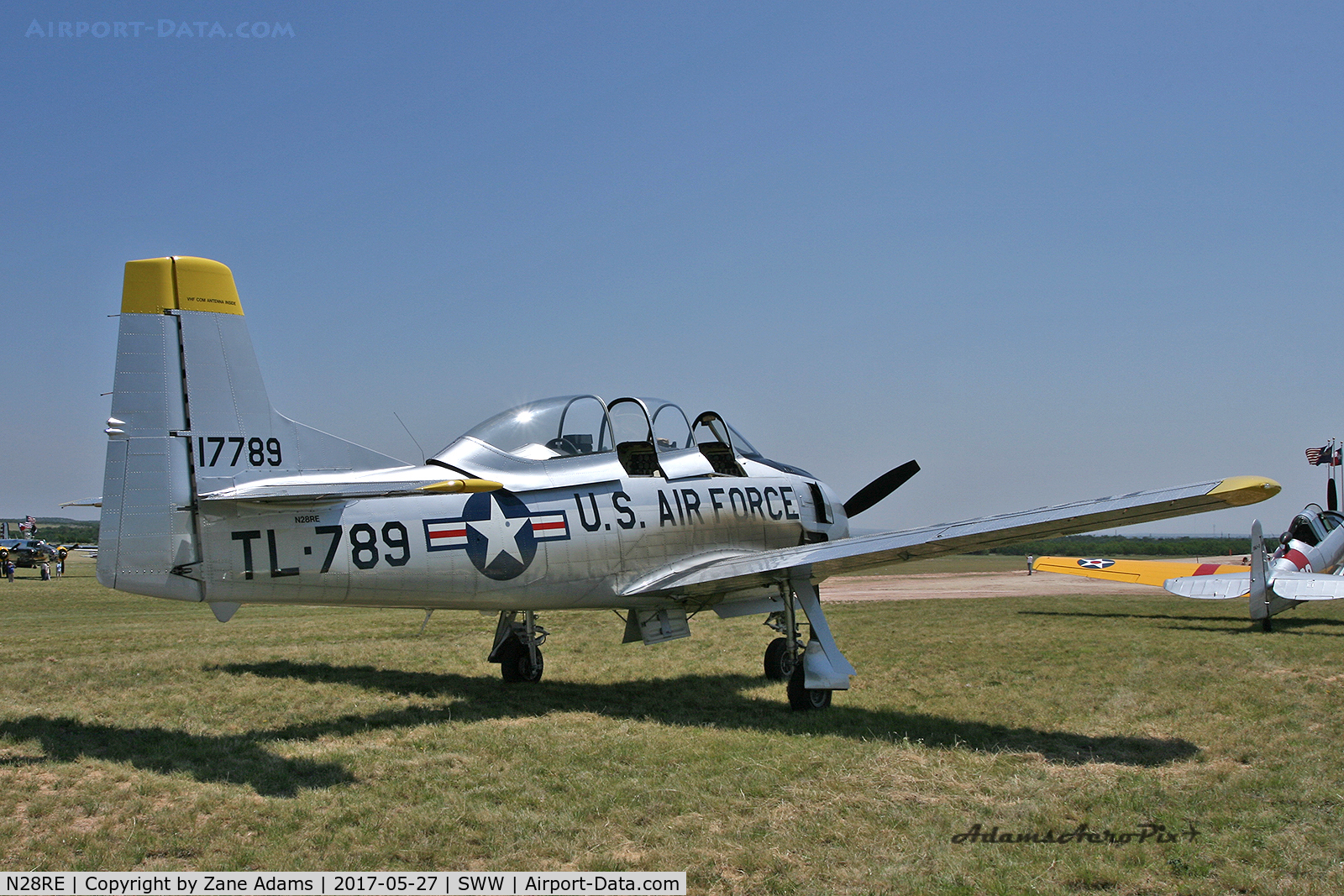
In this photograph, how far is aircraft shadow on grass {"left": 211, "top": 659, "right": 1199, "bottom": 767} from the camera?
6875mm

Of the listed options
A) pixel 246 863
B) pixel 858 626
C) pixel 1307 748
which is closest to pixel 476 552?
pixel 246 863

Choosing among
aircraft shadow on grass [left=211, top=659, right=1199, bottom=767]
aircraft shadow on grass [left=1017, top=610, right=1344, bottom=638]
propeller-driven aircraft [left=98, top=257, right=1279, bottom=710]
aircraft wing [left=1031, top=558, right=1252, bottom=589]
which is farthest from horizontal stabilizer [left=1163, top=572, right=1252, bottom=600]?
aircraft shadow on grass [left=211, top=659, right=1199, bottom=767]

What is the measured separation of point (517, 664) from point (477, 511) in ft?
9.67

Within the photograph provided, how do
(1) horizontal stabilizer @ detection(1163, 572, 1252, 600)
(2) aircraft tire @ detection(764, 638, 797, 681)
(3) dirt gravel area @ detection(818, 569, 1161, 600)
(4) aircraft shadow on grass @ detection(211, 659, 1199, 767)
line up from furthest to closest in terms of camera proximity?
(3) dirt gravel area @ detection(818, 569, 1161, 600) < (1) horizontal stabilizer @ detection(1163, 572, 1252, 600) < (2) aircraft tire @ detection(764, 638, 797, 681) < (4) aircraft shadow on grass @ detection(211, 659, 1199, 767)

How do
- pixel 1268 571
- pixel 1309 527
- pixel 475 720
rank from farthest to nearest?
pixel 1309 527
pixel 1268 571
pixel 475 720

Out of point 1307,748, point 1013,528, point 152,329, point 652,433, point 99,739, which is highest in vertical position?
point 152,329

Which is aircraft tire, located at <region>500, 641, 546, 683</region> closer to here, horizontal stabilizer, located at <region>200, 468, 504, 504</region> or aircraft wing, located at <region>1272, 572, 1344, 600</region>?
horizontal stabilizer, located at <region>200, 468, 504, 504</region>

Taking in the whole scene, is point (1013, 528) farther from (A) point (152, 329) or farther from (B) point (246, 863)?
(A) point (152, 329)

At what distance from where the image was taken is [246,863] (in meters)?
4.30

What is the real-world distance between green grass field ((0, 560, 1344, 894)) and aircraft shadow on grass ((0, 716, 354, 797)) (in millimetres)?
32

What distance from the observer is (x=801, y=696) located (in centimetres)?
841

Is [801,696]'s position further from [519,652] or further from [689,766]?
[519,652]

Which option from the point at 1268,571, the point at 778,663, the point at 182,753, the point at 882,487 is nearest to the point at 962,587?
the point at 1268,571

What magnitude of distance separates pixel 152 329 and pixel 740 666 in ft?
25.3
